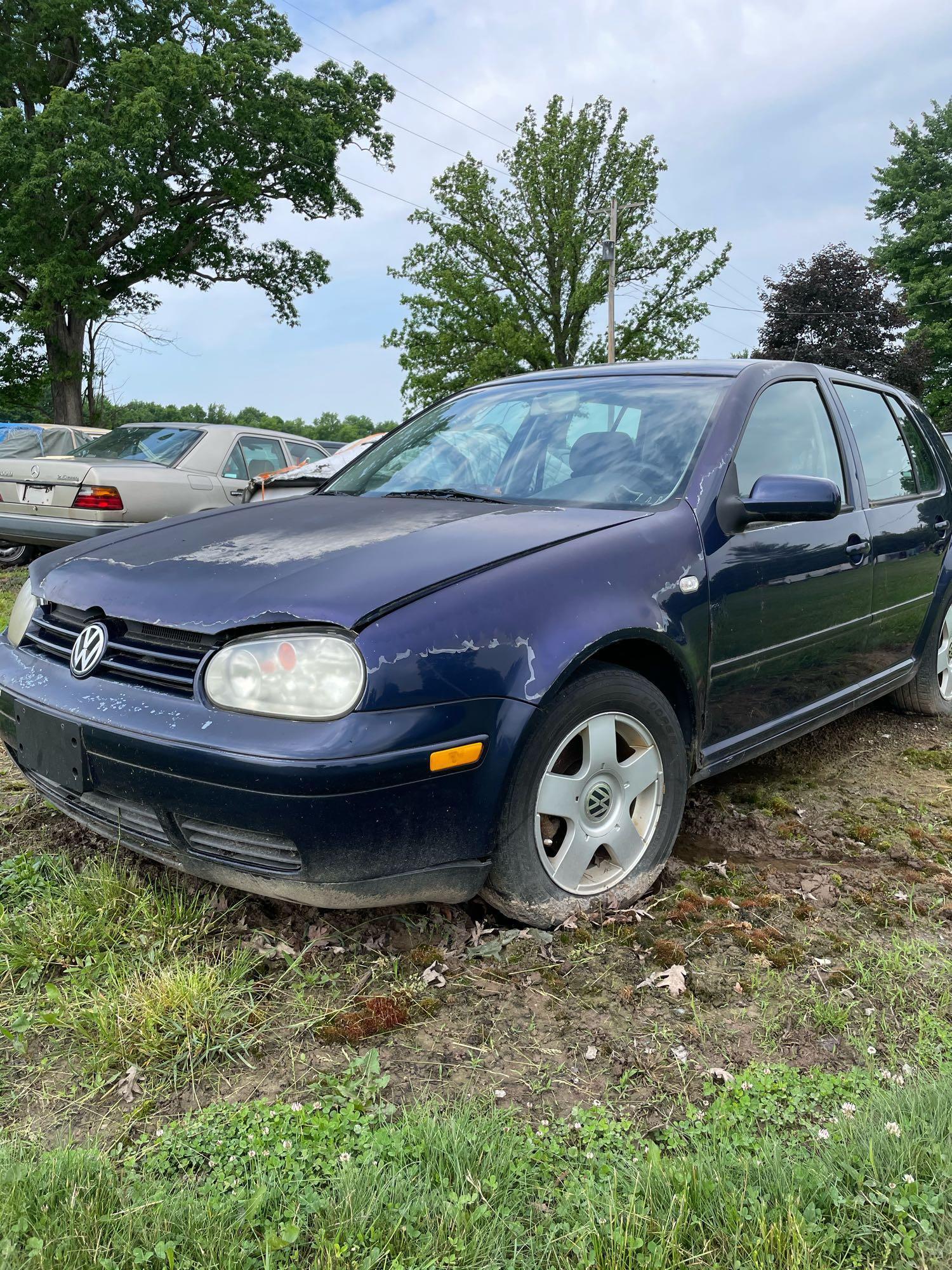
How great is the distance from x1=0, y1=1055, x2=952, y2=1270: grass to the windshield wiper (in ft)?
5.77

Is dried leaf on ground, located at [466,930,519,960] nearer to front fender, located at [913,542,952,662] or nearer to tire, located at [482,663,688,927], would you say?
tire, located at [482,663,688,927]

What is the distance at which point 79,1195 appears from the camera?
1485 millimetres

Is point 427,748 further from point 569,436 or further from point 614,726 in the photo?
point 569,436

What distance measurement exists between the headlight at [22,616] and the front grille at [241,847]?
0.98m

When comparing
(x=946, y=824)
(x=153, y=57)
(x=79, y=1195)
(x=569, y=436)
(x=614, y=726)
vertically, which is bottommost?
(x=946, y=824)

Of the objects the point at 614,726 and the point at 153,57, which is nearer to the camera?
the point at 614,726

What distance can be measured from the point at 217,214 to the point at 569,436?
25039mm

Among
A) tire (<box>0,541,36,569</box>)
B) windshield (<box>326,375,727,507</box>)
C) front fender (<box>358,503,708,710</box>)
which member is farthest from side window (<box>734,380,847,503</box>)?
tire (<box>0,541,36,569</box>)

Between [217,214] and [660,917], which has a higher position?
[217,214]

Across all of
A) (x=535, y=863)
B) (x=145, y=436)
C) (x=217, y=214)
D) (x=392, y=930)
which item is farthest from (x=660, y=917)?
(x=217, y=214)

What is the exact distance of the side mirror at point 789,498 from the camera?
276cm

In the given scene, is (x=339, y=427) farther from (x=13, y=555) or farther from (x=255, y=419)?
(x=13, y=555)

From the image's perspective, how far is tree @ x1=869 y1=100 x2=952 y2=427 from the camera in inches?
1471

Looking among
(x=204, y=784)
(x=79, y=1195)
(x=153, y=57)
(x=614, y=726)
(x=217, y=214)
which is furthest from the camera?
(x=217, y=214)
